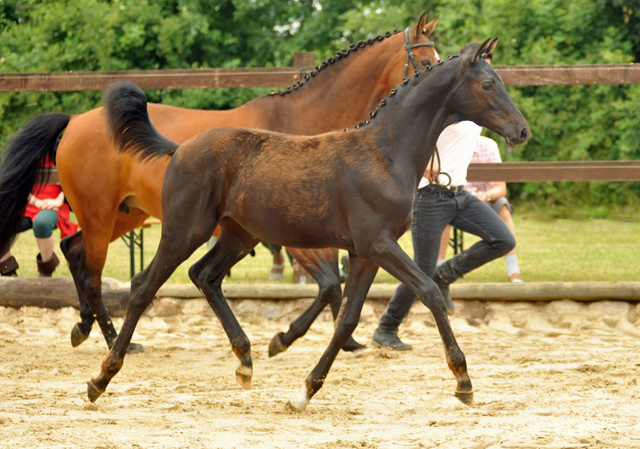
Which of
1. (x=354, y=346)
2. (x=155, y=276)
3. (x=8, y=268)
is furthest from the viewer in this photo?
(x=8, y=268)

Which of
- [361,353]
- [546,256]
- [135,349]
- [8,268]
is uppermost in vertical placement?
[361,353]

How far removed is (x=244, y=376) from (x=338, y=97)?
1935 mm

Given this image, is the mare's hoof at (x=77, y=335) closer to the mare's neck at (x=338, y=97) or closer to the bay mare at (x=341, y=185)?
the bay mare at (x=341, y=185)

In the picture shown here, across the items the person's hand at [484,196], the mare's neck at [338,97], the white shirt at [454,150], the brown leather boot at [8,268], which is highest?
the mare's neck at [338,97]

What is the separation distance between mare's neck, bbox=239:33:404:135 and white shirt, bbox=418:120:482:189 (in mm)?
494

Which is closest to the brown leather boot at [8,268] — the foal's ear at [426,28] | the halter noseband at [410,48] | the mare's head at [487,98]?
the halter noseband at [410,48]

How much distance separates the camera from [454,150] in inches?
183

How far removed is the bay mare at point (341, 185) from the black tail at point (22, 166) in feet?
6.70

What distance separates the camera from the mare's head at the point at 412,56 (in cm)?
466

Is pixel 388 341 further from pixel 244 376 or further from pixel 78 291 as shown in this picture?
pixel 78 291

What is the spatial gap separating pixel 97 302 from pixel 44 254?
171 cm

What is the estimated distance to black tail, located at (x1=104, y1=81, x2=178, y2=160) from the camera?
4.03m

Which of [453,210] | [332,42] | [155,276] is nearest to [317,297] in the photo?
[453,210]

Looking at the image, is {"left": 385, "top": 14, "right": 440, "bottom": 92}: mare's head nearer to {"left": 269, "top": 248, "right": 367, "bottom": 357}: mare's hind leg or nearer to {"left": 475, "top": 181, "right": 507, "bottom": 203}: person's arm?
{"left": 269, "top": 248, "right": 367, "bottom": 357}: mare's hind leg
